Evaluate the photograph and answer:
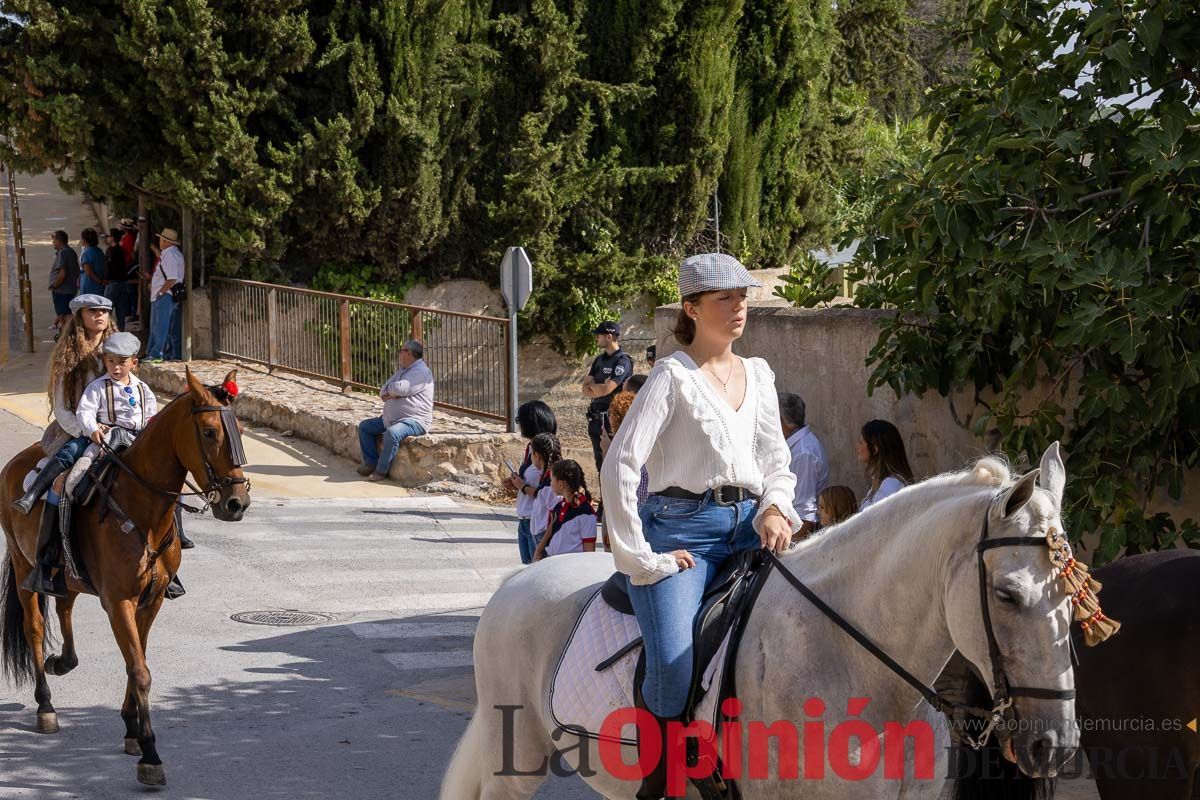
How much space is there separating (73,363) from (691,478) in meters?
5.38

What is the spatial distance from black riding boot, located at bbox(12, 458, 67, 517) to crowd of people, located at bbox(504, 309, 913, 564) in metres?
3.23

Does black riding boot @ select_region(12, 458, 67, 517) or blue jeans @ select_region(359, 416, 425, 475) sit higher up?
black riding boot @ select_region(12, 458, 67, 517)

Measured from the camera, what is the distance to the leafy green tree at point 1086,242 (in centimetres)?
671

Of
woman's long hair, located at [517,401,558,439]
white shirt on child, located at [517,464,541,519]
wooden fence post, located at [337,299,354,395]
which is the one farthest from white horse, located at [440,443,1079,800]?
wooden fence post, located at [337,299,354,395]

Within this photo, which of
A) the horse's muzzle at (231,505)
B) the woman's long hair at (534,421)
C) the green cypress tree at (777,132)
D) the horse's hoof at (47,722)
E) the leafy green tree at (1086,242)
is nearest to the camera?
the leafy green tree at (1086,242)

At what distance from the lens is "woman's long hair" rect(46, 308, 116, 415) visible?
845 cm

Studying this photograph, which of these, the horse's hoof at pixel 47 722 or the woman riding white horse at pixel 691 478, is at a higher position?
the woman riding white horse at pixel 691 478

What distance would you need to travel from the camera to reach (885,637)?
4.03m

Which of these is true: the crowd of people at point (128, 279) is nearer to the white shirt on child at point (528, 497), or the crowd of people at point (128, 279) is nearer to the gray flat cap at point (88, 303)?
the white shirt on child at point (528, 497)

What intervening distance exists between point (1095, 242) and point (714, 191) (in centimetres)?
1742

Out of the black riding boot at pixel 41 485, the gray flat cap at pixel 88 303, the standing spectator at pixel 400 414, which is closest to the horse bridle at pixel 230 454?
the black riding boot at pixel 41 485

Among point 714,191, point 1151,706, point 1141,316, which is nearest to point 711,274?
point 1151,706

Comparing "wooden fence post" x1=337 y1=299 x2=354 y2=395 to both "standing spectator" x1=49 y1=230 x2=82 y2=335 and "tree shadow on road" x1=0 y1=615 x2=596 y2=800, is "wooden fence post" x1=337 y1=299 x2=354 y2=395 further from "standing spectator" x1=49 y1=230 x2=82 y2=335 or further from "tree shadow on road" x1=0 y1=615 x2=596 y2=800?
"tree shadow on road" x1=0 y1=615 x2=596 y2=800

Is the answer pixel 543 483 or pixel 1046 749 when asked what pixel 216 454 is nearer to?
pixel 543 483
